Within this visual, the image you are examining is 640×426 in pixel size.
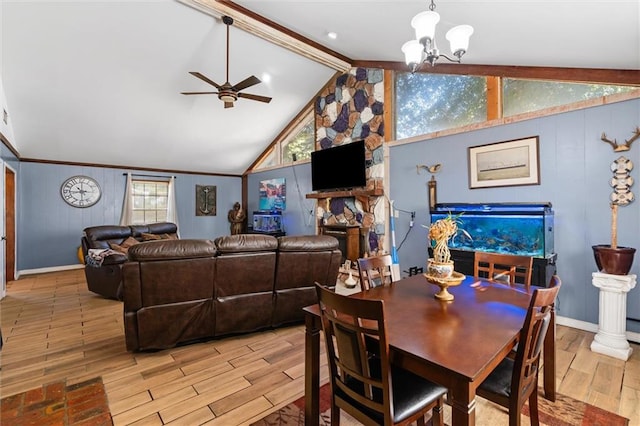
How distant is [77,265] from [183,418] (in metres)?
6.54

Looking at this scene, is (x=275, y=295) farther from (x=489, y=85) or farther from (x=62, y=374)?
(x=489, y=85)

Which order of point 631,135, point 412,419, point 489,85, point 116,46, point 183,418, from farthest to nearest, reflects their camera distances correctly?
point 116,46 → point 489,85 → point 631,135 → point 183,418 → point 412,419

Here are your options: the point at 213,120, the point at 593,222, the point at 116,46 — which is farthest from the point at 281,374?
the point at 213,120

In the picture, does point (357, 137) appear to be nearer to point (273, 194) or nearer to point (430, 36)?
point (273, 194)

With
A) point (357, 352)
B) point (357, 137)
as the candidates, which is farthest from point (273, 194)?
point (357, 352)

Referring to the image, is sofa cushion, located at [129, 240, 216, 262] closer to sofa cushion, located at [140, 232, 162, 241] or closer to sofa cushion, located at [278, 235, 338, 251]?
sofa cushion, located at [278, 235, 338, 251]

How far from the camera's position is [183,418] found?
1.80m

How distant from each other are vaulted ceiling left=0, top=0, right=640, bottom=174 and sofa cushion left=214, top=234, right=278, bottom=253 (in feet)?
9.00

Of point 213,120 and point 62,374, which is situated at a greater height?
point 213,120

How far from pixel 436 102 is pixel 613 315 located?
3311 millimetres

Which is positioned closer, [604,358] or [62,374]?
[62,374]

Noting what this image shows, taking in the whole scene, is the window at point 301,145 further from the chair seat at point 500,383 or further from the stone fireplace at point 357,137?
the chair seat at point 500,383

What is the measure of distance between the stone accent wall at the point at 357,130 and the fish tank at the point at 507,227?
5.46ft

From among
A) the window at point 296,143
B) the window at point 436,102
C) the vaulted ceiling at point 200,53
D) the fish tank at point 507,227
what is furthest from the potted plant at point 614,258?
the window at point 296,143
